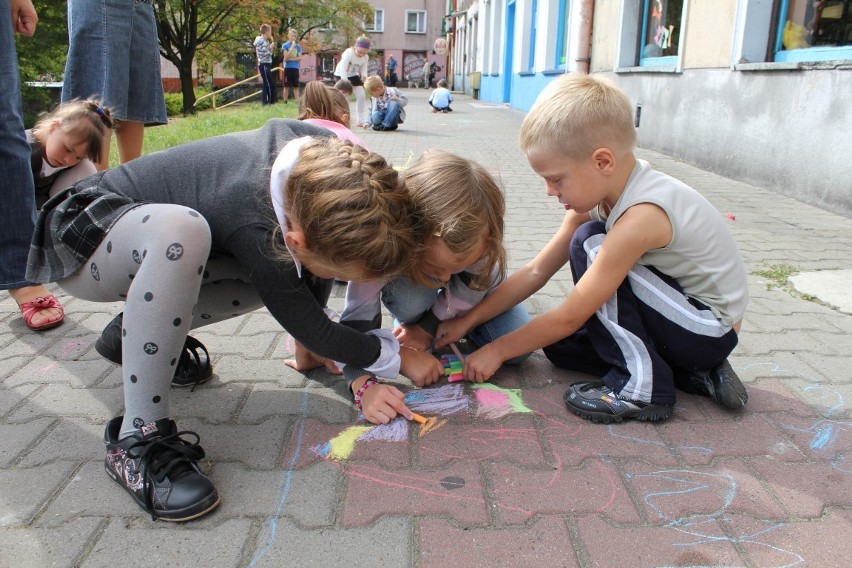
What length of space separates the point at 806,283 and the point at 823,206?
6.53ft

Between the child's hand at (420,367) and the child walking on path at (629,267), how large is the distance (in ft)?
0.97

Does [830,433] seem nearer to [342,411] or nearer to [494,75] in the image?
[342,411]

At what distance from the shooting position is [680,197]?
186 cm

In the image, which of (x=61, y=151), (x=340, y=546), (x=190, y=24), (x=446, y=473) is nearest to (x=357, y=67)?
(x=190, y=24)

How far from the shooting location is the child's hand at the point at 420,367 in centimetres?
209

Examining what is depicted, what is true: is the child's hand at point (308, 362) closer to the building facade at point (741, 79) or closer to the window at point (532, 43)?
the building facade at point (741, 79)

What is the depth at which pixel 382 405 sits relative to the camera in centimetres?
190

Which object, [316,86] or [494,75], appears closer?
[316,86]

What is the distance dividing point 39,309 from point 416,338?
152 centimetres

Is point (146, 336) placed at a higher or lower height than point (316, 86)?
lower

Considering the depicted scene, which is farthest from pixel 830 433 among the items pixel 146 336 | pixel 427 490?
pixel 146 336

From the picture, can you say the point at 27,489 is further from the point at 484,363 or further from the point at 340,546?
the point at 484,363

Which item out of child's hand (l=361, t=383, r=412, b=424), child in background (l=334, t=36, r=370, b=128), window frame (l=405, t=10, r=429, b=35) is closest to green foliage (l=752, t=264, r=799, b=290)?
child's hand (l=361, t=383, r=412, b=424)

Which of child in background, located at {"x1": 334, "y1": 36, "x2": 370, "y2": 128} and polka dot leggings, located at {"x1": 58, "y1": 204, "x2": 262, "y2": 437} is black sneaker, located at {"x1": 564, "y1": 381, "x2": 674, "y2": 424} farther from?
child in background, located at {"x1": 334, "y1": 36, "x2": 370, "y2": 128}
